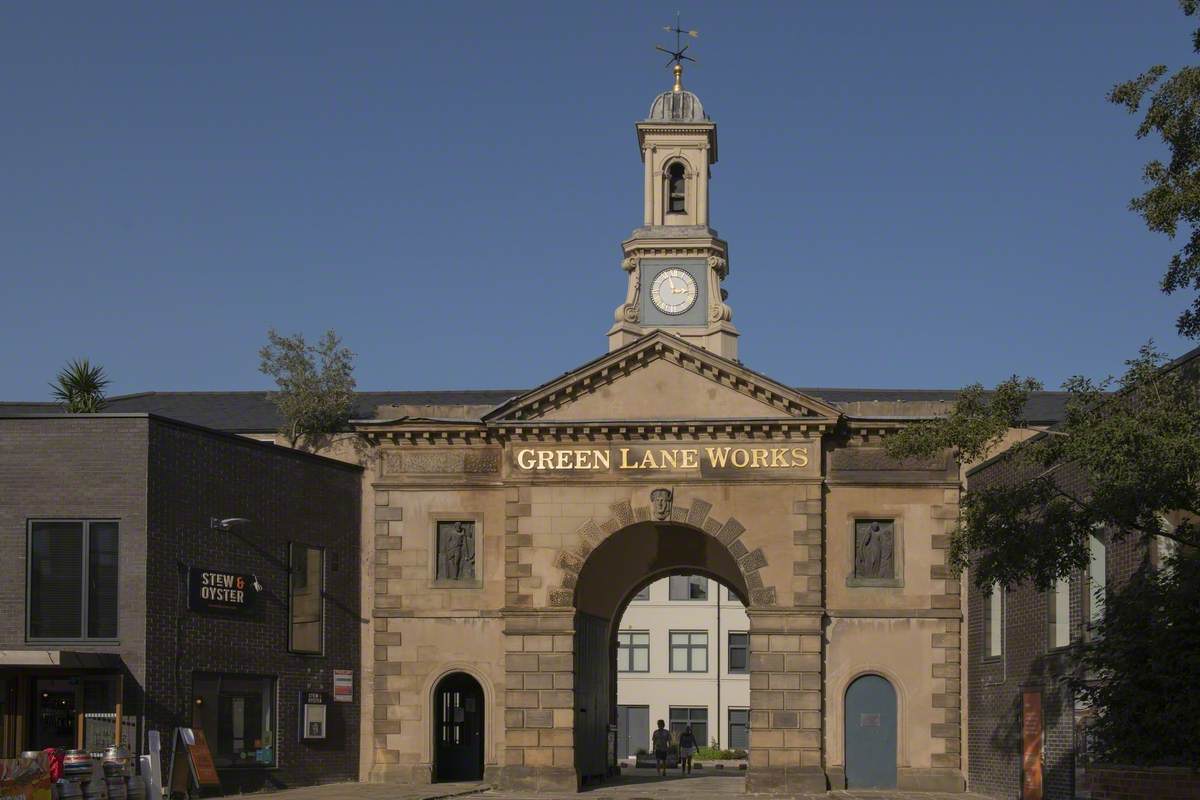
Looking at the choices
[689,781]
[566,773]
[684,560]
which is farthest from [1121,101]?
[689,781]

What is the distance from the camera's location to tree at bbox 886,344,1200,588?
21.6m

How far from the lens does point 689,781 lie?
50.3 metres

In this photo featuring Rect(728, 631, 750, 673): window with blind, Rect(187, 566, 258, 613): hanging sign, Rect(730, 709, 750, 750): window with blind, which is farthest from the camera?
Rect(728, 631, 750, 673): window with blind

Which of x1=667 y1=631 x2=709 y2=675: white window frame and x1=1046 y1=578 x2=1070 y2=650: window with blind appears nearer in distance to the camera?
x1=1046 y1=578 x2=1070 y2=650: window with blind

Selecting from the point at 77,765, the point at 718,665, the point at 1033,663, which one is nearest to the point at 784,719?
the point at 1033,663

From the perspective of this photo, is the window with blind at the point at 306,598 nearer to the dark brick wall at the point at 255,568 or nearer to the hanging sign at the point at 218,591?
the dark brick wall at the point at 255,568

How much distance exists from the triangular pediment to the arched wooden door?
6846 mm

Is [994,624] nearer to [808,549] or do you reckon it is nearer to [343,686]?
[808,549]

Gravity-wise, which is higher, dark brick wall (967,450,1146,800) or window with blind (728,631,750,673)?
dark brick wall (967,450,1146,800)

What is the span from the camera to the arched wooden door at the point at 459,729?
44.6 metres

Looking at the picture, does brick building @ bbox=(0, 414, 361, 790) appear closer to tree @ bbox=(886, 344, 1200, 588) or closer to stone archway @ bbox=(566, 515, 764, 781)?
stone archway @ bbox=(566, 515, 764, 781)

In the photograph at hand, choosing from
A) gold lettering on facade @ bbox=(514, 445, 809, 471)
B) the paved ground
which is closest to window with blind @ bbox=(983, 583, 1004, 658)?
the paved ground

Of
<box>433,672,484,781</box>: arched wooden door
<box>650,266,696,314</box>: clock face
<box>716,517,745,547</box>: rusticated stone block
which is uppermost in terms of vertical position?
<box>650,266,696,314</box>: clock face

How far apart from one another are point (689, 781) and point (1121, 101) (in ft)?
101
